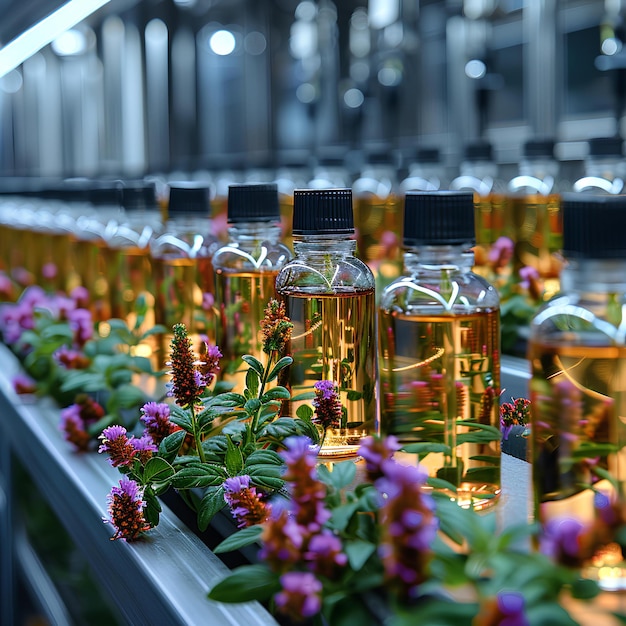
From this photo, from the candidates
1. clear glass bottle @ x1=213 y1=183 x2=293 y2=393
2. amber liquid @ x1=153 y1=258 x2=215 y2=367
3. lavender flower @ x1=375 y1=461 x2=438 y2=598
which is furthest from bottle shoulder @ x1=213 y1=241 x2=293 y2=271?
lavender flower @ x1=375 y1=461 x2=438 y2=598

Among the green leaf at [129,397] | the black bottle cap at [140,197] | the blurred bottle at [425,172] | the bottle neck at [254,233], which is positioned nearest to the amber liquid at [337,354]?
the bottle neck at [254,233]

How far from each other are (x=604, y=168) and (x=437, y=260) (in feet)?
2.56

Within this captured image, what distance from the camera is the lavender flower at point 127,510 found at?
691 millimetres

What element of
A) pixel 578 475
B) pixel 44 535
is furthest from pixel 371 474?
pixel 44 535

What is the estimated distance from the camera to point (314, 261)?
32.2 inches

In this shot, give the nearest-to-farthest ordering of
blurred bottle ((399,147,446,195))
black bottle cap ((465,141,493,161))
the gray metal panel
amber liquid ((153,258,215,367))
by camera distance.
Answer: the gray metal panel, amber liquid ((153,258,215,367)), black bottle cap ((465,141,493,161)), blurred bottle ((399,147,446,195))

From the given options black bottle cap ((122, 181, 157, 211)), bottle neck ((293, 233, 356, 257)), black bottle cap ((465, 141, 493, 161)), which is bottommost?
bottle neck ((293, 233, 356, 257))

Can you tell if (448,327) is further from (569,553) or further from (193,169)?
(193,169)

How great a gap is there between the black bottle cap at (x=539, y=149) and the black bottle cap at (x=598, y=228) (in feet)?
3.21

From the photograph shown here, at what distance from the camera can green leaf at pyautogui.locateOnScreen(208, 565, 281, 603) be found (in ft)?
1.65

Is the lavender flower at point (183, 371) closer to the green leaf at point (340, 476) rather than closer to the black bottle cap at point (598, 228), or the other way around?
the green leaf at point (340, 476)

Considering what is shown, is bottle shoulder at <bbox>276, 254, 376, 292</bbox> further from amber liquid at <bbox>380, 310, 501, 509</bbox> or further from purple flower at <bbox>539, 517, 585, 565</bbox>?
purple flower at <bbox>539, 517, 585, 565</bbox>

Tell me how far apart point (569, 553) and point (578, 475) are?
146 mm

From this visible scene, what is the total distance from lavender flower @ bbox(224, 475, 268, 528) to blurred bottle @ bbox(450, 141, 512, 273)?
0.87 meters
